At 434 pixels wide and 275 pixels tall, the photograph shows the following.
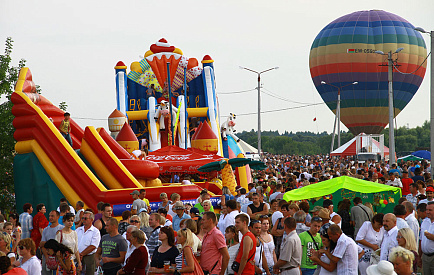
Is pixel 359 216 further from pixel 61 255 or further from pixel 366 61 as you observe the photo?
pixel 366 61

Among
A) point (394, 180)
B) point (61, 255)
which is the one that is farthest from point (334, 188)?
point (61, 255)

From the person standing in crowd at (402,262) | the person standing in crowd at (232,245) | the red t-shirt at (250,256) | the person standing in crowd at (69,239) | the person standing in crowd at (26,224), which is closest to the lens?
the person standing in crowd at (402,262)

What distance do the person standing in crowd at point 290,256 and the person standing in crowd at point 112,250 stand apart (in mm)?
1932

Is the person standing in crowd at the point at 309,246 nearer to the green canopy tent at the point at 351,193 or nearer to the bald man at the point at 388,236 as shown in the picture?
the bald man at the point at 388,236

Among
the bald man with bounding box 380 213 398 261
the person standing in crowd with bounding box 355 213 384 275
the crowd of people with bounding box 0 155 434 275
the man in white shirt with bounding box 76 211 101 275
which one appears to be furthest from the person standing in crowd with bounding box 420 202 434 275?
the man in white shirt with bounding box 76 211 101 275

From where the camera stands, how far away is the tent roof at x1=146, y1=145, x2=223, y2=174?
71.8 ft

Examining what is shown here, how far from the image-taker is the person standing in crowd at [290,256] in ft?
26.7

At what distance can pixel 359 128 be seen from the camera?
5281 centimetres

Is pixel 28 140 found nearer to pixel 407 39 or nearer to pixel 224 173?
pixel 224 173

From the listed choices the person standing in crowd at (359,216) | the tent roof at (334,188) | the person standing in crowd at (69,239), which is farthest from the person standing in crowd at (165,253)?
the tent roof at (334,188)

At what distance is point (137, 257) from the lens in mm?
7695

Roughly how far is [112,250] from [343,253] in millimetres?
2872

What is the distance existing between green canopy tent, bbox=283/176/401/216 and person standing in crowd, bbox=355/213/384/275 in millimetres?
3568

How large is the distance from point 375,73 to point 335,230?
42659mm
